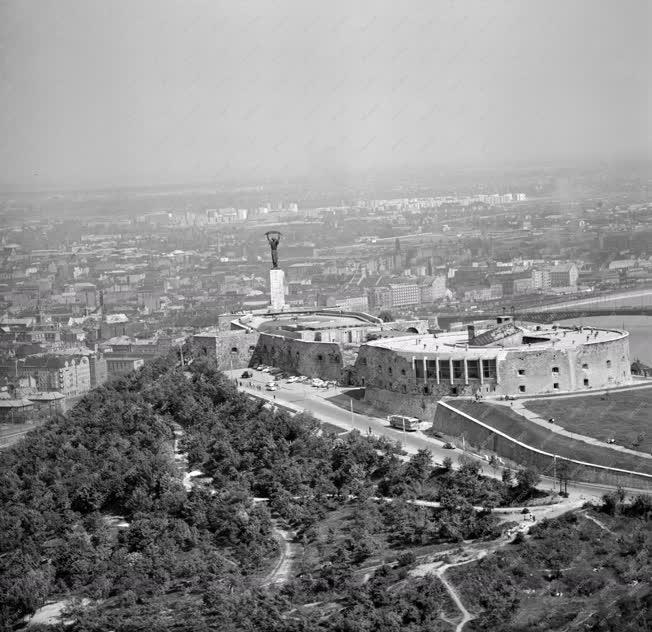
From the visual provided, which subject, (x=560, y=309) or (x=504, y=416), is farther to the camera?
(x=560, y=309)

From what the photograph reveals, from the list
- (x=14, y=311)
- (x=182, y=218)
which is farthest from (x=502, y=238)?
(x=14, y=311)

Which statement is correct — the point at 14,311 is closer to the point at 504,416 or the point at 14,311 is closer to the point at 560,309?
the point at 560,309

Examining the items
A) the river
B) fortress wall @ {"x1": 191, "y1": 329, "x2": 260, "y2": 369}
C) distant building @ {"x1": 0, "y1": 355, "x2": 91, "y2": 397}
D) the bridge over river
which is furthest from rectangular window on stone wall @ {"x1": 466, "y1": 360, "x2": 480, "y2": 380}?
the bridge over river

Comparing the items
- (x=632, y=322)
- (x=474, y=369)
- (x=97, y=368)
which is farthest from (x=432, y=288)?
(x=474, y=369)

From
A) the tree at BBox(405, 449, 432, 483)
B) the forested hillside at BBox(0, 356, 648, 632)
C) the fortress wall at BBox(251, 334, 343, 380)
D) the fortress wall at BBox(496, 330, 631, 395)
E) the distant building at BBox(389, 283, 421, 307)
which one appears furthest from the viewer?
the distant building at BBox(389, 283, 421, 307)

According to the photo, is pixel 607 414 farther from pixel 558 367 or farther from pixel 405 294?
pixel 405 294

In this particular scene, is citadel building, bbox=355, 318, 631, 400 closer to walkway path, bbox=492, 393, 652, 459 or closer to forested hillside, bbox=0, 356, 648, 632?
walkway path, bbox=492, 393, 652, 459
